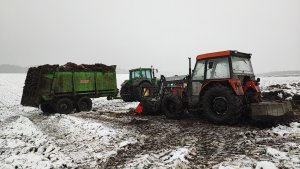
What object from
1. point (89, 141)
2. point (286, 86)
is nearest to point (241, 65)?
point (89, 141)

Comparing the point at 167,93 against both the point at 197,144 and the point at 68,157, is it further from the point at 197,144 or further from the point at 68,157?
the point at 68,157

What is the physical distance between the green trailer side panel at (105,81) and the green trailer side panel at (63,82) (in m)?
1.52

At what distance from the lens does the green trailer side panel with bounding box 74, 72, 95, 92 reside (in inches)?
510

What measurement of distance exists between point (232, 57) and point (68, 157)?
17.0ft

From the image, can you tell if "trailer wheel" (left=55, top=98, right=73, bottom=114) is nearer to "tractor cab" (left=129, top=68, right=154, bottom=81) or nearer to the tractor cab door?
"tractor cab" (left=129, top=68, right=154, bottom=81)

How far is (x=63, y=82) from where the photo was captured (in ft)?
40.9

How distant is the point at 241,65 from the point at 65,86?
810cm

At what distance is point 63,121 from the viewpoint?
934 centimetres

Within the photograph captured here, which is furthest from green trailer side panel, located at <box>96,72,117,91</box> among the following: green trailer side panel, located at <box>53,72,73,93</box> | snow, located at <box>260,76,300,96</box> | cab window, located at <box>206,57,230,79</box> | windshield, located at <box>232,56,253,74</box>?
snow, located at <box>260,76,300,96</box>

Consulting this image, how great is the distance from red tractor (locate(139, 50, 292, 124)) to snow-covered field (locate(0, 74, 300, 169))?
452 mm

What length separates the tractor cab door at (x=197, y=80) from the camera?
27.1 ft

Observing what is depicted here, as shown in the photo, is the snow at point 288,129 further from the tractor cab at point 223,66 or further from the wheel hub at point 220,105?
the tractor cab at point 223,66

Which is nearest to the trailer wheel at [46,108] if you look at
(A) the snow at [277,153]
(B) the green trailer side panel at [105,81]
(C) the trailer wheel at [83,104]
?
(C) the trailer wheel at [83,104]

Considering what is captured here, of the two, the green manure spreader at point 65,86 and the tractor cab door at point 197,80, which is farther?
the green manure spreader at point 65,86
